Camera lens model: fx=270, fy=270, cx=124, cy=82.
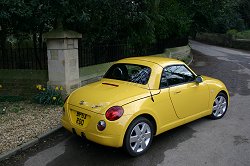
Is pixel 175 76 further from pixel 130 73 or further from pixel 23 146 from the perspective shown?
pixel 23 146

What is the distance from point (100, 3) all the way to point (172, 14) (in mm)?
7060

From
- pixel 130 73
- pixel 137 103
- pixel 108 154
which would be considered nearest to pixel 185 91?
pixel 130 73

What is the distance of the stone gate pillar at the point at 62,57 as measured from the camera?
6.96m

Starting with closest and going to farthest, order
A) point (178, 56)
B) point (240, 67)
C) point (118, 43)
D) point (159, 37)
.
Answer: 1. point (118, 43)
2. point (159, 37)
3. point (240, 67)
4. point (178, 56)

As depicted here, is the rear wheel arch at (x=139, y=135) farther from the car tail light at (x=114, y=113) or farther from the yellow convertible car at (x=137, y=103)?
the car tail light at (x=114, y=113)

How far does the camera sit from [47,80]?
7.45 metres

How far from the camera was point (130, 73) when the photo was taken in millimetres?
5199

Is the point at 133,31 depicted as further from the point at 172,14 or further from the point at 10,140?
the point at 10,140

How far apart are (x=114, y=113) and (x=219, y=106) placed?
10.3ft

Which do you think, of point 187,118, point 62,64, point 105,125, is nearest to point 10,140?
point 105,125

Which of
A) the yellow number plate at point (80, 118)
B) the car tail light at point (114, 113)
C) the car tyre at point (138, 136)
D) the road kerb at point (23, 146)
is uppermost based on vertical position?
the car tail light at point (114, 113)

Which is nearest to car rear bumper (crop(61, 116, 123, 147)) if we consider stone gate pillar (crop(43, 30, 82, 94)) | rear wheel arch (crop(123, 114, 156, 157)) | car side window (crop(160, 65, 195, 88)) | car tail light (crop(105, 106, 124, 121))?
rear wheel arch (crop(123, 114, 156, 157))

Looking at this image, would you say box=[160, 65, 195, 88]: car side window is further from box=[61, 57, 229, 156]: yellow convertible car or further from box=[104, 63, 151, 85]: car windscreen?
box=[104, 63, 151, 85]: car windscreen

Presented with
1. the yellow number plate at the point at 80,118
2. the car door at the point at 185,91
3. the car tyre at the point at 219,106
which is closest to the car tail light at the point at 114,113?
the yellow number plate at the point at 80,118
